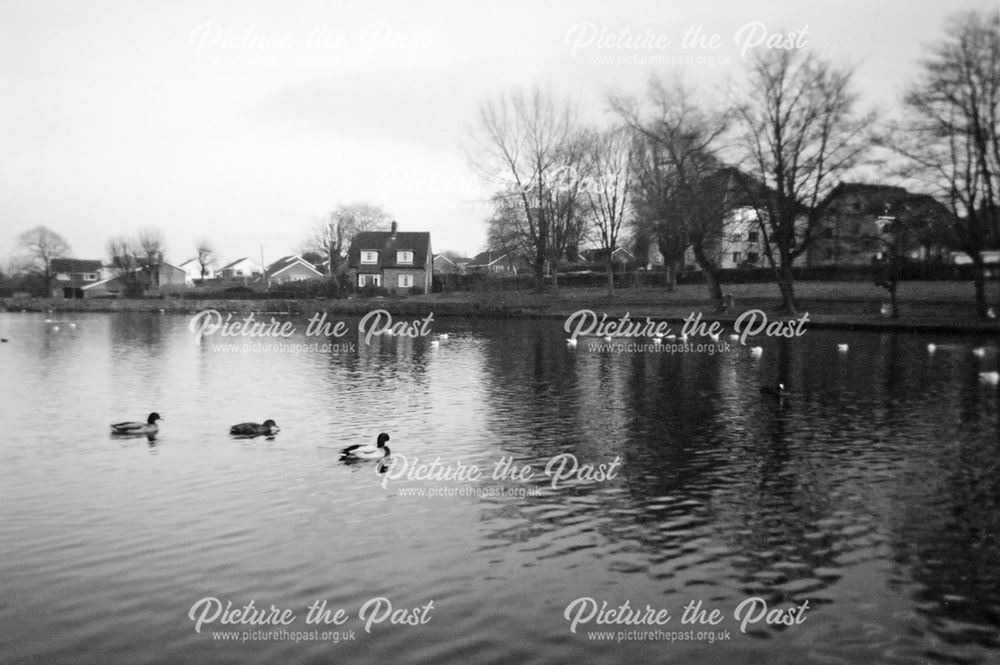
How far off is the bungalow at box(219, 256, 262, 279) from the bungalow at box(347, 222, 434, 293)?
5601cm

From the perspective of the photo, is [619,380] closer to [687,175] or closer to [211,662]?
[211,662]

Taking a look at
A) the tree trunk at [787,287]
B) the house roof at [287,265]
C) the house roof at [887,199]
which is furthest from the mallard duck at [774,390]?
the house roof at [287,265]

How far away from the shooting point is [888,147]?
4425 centimetres

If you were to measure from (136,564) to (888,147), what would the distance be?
4423 centimetres

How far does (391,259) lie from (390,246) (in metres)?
1.65

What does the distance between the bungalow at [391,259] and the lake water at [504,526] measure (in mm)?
78896

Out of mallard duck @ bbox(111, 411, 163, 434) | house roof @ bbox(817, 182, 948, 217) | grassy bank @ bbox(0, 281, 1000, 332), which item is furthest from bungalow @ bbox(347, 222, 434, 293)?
mallard duck @ bbox(111, 411, 163, 434)

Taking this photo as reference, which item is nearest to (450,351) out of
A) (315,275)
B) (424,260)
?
(424,260)

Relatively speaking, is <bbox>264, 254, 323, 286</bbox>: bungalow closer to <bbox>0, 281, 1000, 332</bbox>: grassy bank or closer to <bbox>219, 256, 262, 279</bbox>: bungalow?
<bbox>219, 256, 262, 279</bbox>: bungalow

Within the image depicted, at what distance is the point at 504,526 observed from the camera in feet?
38.2

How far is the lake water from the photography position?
816 cm

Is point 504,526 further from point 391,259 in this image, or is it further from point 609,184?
point 391,259

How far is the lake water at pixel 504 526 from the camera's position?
26.8 ft

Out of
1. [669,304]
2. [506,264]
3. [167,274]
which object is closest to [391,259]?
[506,264]
